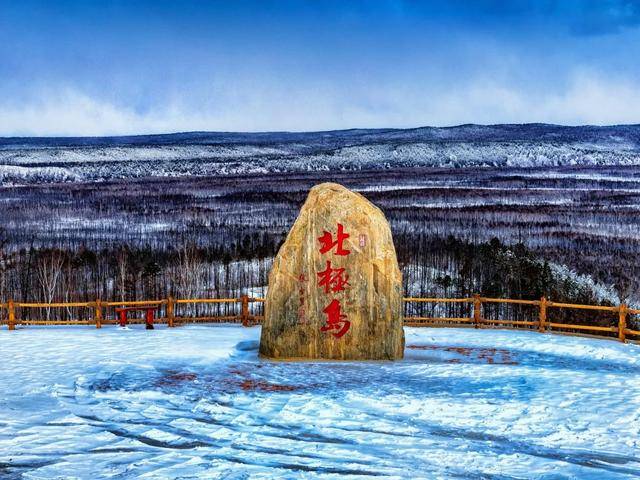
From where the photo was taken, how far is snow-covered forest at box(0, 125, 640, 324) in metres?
44.9

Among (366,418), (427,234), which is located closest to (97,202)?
(427,234)

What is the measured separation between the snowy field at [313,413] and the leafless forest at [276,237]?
744 inches

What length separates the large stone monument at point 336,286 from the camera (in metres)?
17.5

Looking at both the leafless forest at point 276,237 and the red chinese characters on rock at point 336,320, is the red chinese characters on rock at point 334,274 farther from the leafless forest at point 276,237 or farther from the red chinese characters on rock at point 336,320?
the leafless forest at point 276,237

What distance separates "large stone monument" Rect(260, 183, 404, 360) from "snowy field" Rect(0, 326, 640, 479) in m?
0.59

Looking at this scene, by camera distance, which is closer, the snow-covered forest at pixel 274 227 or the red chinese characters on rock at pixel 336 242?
the red chinese characters on rock at pixel 336 242

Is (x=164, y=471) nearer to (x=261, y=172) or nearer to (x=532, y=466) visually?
(x=532, y=466)

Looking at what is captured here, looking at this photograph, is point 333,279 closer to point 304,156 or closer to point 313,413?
point 313,413

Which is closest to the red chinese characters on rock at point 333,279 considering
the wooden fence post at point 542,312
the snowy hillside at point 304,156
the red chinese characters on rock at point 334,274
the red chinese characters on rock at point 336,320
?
the red chinese characters on rock at point 334,274

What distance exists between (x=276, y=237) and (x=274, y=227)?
6349 mm

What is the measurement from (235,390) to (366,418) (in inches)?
112

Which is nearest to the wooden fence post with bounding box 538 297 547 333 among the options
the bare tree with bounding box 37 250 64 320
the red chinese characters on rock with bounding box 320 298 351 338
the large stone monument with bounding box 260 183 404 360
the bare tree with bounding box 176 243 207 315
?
the large stone monument with bounding box 260 183 404 360

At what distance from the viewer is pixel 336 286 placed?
17.5 m

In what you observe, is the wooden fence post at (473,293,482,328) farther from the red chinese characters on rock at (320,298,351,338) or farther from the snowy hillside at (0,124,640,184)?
the snowy hillside at (0,124,640,184)
